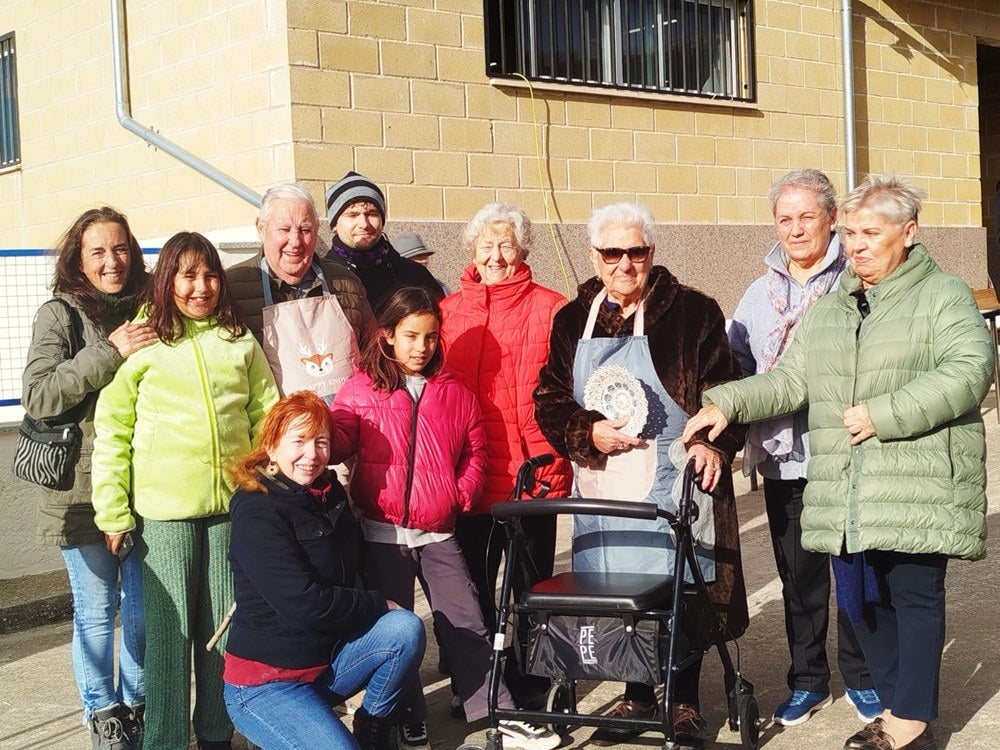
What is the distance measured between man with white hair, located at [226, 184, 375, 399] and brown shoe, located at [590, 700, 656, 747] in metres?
1.47

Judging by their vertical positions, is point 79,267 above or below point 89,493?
above

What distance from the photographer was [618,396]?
4.10 meters

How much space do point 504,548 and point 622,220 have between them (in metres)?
1.27

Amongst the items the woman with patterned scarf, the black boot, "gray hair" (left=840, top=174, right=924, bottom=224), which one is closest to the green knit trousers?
the black boot

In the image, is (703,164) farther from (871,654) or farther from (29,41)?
(871,654)

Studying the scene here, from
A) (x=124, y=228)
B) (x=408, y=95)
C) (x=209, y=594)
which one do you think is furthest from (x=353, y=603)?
(x=408, y=95)

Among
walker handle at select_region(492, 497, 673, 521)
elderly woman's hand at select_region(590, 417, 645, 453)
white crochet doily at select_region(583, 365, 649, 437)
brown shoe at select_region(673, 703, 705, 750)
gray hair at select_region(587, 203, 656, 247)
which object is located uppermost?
gray hair at select_region(587, 203, 656, 247)

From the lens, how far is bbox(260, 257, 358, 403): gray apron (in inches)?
171

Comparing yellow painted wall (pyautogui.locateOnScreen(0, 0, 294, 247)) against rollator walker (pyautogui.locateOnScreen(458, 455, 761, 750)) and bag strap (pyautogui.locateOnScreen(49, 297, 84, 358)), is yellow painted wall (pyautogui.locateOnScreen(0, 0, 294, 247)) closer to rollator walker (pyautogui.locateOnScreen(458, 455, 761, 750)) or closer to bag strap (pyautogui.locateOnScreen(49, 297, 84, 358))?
bag strap (pyautogui.locateOnScreen(49, 297, 84, 358))

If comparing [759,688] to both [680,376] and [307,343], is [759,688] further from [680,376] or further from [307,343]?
[307,343]

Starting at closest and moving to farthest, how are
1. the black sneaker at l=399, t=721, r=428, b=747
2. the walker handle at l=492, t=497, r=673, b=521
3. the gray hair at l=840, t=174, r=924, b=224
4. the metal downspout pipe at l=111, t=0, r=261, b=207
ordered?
1. the walker handle at l=492, t=497, r=673, b=521
2. the gray hair at l=840, t=174, r=924, b=224
3. the black sneaker at l=399, t=721, r=428, b=747
4. the metal downspout pipe at l=111, t=0, r=261, b=207

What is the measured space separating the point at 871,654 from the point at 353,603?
5.60 feet

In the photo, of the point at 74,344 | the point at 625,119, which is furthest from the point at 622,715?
the point at 625,119

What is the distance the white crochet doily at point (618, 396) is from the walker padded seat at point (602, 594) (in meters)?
0.48
